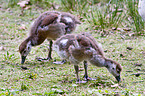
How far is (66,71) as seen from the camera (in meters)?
5.64

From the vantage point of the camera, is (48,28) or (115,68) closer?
(115,68)

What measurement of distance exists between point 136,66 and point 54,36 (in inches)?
86.1

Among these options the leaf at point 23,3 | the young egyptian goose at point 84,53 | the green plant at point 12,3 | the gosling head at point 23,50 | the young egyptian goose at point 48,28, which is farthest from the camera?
the green plant at point 12,3

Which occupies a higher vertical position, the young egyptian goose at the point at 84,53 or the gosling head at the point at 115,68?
the young egyptian goose at the point at 84,53

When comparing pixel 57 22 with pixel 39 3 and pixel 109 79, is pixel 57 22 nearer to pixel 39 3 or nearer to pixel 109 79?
pixel 109 79

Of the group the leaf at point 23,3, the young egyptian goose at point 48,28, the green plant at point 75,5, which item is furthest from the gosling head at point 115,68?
the leaf at point 23,3

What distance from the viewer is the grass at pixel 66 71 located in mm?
4371

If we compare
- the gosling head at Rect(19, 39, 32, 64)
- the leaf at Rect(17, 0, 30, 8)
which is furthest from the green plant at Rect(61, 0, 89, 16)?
the gosling head at Rect(19, 39, 32, 64)

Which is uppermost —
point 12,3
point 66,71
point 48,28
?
point 12,3

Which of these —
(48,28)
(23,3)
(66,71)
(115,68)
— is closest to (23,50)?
(48,28)

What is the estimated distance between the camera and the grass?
4.37 m

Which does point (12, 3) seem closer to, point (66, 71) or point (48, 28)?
point (48, 28)

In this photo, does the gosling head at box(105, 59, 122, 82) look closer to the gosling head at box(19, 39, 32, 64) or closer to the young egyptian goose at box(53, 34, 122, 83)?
the young egyptian goose at box(53, 34, 122, 83)

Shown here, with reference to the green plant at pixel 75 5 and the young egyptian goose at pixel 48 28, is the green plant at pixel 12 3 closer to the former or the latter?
the green plant at pixel 75 5
